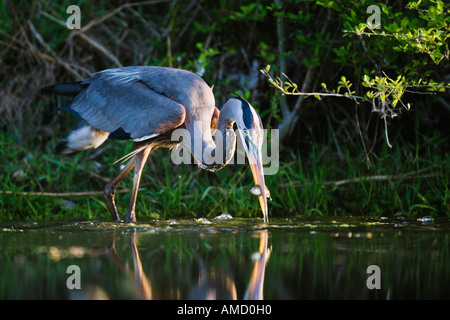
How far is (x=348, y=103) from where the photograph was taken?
8.91 m

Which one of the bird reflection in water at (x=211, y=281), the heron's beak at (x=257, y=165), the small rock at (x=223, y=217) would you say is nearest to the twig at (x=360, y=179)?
the small rock at (x=223, y=217)

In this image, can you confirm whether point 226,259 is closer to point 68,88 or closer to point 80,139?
point 80,139

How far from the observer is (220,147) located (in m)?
6.73

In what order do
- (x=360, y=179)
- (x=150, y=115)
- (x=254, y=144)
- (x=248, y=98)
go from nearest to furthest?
(x=254, y=144), (x=150, y=115), (x=360, y=179), (x=248, y=98)

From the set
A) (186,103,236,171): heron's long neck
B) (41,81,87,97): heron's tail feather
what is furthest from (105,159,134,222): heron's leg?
(41,81,87,97): heron's tail feather

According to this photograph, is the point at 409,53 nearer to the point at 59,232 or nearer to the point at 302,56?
the point at 302,56

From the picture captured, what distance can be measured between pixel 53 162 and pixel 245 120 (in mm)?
3028

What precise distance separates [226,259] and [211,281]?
61cm

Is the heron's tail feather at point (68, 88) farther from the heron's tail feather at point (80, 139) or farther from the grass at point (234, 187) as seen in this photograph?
the grass at point (234, 187)

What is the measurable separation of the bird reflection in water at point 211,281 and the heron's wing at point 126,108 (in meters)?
1.97

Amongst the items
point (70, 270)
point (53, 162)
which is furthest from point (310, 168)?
point (70, 270)

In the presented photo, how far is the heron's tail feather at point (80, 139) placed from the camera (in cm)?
714

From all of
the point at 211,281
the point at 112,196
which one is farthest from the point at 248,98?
the point at 211,281

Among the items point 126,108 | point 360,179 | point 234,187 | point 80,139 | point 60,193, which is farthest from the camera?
point 60,193
